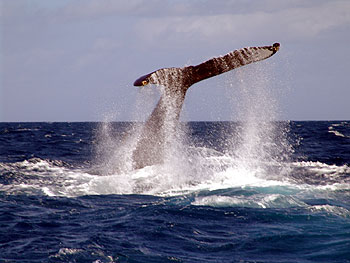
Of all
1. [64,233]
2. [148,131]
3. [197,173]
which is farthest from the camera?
[197,173]

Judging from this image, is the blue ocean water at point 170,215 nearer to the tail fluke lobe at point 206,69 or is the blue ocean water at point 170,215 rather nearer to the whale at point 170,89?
the whale at point 170,89

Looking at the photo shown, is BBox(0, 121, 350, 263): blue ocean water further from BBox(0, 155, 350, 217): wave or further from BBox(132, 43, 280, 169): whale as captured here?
BBox(132, 43, 280, 169): whale

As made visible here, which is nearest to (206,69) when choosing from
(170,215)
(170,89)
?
(170,89)

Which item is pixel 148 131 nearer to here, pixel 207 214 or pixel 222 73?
pixel 222 73

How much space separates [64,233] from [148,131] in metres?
5.22

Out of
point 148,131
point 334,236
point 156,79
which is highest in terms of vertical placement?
point 156,79

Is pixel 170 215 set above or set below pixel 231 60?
below

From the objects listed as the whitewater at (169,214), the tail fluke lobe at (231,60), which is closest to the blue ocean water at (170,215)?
the whitewater at (169,214)

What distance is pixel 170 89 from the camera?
39.3 feet

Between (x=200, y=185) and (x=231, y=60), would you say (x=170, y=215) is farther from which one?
(x=231, y=60)

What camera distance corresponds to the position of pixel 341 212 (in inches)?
361

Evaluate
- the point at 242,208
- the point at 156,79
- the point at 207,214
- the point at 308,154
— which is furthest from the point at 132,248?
the point at 308,154

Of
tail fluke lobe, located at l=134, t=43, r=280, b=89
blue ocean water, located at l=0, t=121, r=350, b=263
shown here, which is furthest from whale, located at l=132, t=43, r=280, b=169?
blue ocean water, located at l=0, t=121, r=350, b=263

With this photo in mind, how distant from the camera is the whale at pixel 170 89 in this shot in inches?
428
